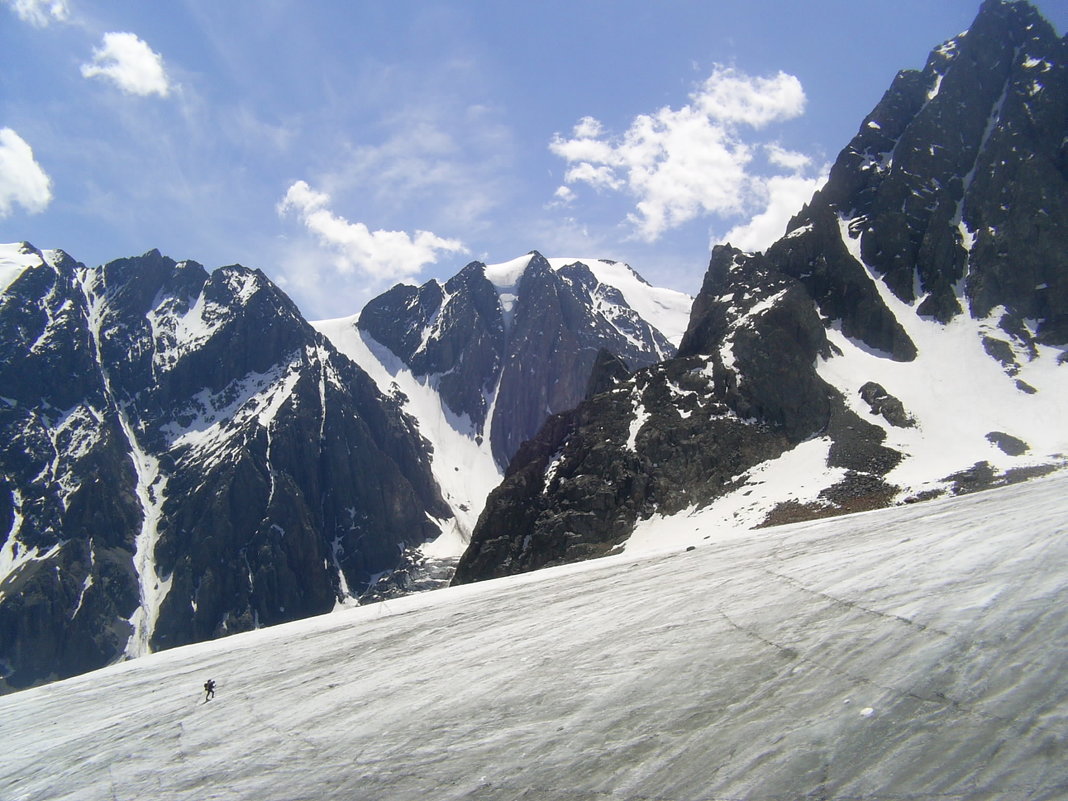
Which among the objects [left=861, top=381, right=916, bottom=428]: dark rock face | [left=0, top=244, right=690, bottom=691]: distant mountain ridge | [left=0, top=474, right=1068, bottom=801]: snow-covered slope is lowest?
[left=0, top=474, right=1068, bottom=801]: snow-covered slope

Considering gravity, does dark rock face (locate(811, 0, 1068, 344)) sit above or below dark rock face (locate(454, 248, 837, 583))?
above

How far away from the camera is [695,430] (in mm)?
73312

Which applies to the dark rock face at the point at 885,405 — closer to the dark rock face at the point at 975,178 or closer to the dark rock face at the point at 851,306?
the dark rock face at the point at 851,306

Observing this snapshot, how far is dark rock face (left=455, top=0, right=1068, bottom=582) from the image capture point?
2694 inches

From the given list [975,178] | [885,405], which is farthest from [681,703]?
[975,178]

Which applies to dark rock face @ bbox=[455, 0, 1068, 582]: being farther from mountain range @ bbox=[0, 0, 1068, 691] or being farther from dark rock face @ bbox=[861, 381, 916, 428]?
mountain range @ bbox=[0, 0, 1068, 691]

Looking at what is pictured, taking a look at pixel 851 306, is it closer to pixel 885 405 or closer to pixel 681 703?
pixel 885 405

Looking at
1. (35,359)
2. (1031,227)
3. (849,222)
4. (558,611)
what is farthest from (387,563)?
(558,611)

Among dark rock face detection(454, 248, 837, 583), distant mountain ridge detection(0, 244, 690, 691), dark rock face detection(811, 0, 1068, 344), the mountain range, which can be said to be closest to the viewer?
the mountain range

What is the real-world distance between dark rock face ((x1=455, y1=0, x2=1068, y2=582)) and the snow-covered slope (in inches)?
1627

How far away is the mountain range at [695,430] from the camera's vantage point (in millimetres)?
66625

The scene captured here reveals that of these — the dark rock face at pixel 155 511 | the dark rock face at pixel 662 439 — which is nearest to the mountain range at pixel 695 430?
the dark rock face at pixel 662 439

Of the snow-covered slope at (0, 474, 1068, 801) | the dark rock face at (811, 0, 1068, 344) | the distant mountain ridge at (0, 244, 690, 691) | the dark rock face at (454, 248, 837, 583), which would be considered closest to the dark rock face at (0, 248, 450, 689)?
the distant mountain ridge at (0, 244, 690, 691)

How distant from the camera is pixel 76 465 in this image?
16888 cm
